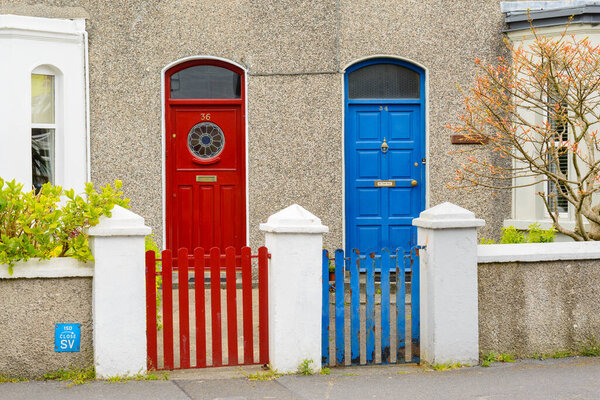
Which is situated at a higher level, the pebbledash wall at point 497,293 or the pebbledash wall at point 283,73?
the pebbledash wall at point 283,73

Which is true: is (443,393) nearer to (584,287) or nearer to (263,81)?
(584,287)

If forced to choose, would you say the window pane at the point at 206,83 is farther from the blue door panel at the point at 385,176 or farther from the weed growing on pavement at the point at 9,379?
the weed growing on pavement at the point at 9,379

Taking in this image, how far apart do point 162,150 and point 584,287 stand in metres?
5.13

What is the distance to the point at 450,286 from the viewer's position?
19.0 feet

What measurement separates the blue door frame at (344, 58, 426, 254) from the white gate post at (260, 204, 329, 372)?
12.6ft

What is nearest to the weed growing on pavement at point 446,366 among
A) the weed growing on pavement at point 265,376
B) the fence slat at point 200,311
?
the weed growing on pavement at point 265,376

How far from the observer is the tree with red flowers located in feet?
22.1

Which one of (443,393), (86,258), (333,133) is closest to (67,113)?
(333,133)

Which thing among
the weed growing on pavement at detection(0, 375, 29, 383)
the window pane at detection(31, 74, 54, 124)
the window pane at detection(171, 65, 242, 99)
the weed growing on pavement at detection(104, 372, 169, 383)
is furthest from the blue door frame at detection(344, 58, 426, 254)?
the weed growing on pavement at detection(0, 375, 29, 383)

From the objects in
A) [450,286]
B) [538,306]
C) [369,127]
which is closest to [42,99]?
[369,127]

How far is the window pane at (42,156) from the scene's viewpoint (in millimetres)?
8766

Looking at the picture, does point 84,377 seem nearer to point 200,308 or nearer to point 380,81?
point 200,308

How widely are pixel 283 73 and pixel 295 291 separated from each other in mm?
4256

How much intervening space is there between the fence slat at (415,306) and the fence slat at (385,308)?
20cm
